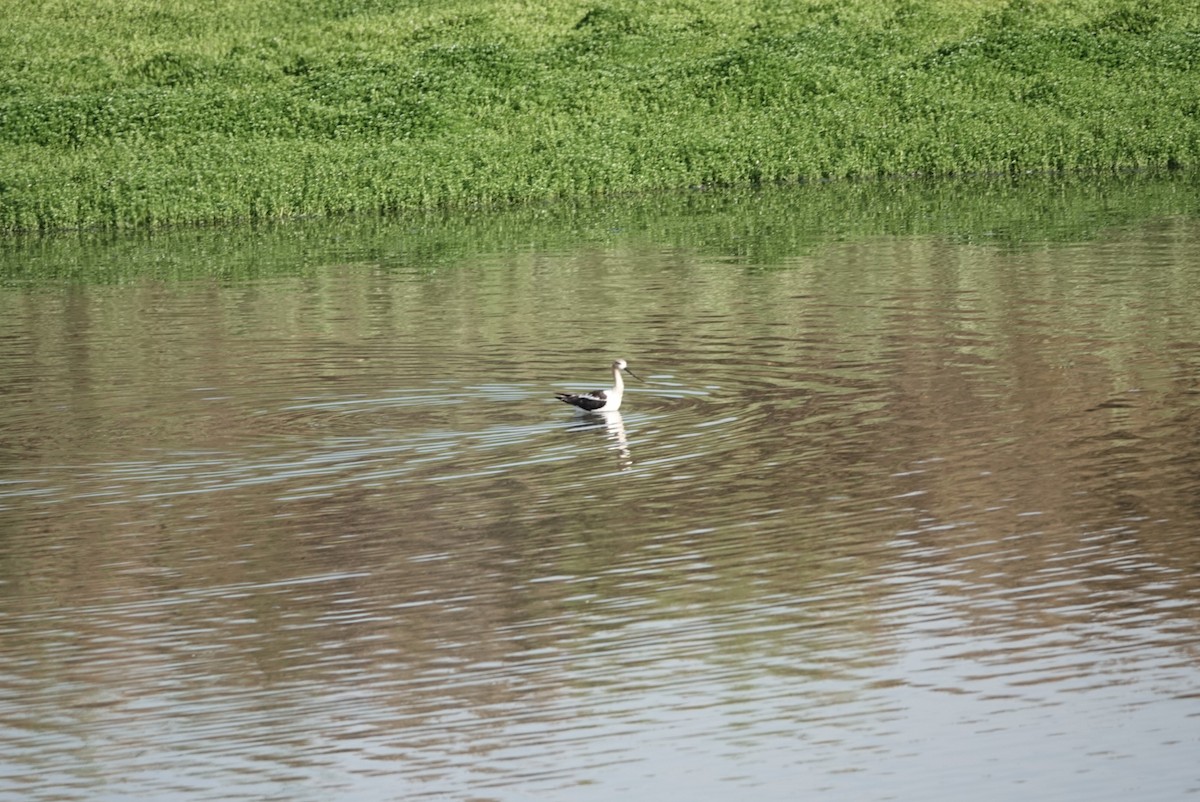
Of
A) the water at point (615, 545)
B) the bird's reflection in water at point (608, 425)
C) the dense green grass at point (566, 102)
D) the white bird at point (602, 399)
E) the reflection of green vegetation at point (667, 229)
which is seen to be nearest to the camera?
the water at point (615, 545)

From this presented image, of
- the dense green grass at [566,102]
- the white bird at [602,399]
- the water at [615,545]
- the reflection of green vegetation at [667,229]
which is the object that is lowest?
the water at [615,545]

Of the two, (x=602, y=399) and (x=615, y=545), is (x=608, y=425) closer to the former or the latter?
(x=602, y=399)

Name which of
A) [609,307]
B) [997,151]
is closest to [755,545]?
[609,307]

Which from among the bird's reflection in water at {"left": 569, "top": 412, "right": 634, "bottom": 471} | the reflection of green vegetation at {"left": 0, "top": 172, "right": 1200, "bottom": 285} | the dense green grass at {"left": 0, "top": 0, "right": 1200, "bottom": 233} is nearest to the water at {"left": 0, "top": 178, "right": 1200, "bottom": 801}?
the bird's reflection in water at {"left": 569, "top": 412, "right": 634, "bottom": 471}

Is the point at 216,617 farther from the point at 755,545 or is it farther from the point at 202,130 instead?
the point at 202,130

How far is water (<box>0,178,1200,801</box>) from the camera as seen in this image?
34.0ft

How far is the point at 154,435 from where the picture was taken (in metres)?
19.7

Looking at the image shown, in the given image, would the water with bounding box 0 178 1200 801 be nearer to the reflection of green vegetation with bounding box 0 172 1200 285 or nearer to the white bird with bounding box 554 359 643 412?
the white bird with bounding box 554 359 643 412

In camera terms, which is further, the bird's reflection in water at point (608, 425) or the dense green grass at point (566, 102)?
the dense green grass at point (566, 102)

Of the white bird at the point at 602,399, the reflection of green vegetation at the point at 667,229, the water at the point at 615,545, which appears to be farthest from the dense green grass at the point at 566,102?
the white bird at the point at 602,399

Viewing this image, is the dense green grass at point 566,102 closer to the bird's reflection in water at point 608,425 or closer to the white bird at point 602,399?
the white bird at point 602,399

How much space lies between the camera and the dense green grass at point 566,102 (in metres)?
45.5

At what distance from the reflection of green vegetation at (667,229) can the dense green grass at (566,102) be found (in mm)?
1587

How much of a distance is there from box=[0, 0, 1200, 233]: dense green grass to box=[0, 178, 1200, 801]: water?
638 inches
